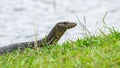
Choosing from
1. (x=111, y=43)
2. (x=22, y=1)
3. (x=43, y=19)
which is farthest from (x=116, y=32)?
(x=22, y=1)

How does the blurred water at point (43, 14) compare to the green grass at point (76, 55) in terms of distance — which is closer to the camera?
the green grass at point (76, 55)

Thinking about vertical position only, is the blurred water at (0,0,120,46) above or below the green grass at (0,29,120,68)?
below

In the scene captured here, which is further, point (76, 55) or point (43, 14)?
point (43, 14)

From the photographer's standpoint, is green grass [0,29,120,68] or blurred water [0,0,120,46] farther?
blurred water [0,0,120,46]

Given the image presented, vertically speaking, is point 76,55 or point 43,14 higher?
point 76,55

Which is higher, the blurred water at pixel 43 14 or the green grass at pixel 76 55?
the green grass at pixel 76 55
